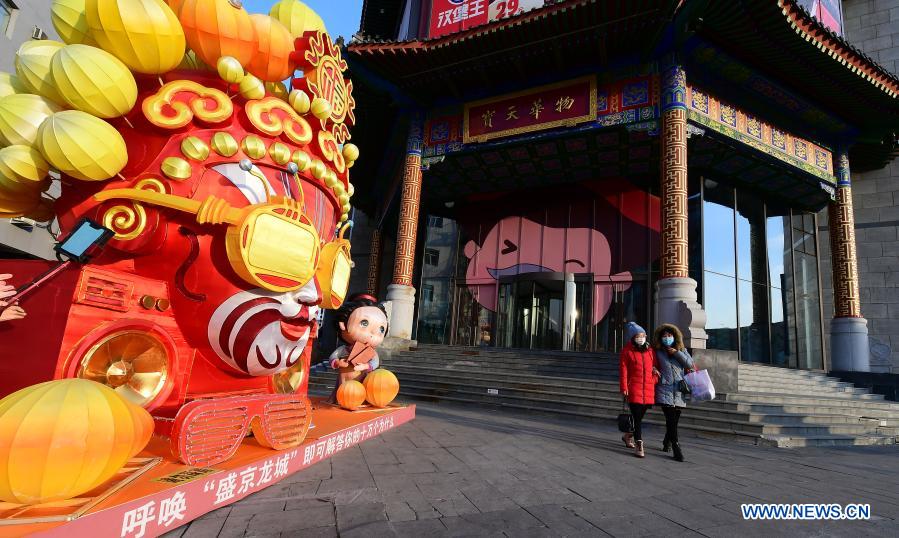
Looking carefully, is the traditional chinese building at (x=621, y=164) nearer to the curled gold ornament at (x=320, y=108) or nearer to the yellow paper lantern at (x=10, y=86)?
the curled gold ornament at (x=320, y=108)

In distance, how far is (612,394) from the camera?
741 centimetres

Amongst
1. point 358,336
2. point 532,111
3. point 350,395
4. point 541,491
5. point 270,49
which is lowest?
point 541,491

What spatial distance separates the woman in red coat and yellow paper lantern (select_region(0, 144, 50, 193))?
4.74 meters

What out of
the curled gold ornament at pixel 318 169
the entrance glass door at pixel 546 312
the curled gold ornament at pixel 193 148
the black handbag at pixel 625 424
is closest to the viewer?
the curled gold ornament at pixel 193 148

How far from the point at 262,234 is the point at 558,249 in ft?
38.3

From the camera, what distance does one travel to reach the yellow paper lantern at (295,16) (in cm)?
319

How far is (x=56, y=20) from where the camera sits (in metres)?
2.52

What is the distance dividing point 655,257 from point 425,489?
11097mm

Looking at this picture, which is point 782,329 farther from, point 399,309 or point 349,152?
point 349,152

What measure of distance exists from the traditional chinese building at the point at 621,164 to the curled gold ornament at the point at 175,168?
25.6 feet

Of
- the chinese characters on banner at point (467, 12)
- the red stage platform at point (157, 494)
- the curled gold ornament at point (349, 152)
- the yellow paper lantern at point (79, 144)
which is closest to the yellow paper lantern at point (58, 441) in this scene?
the red stage platform at point (157, 494)

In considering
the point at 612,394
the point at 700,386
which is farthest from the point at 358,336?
the point at 612,394

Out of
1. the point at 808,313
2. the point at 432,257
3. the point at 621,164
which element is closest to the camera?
the point at 621,164

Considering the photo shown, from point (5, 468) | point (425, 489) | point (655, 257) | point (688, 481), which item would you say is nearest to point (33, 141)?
point (5, 468)
